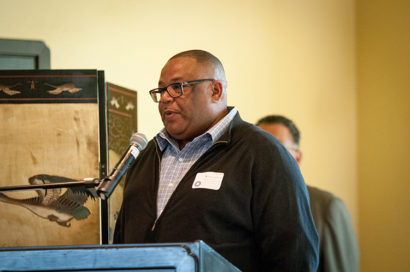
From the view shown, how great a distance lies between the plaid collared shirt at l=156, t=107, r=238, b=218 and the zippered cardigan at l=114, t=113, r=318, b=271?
73 millimetres

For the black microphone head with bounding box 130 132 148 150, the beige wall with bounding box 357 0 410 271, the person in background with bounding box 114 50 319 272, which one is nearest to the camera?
the black microphone head with bounding box 130 132 148 150

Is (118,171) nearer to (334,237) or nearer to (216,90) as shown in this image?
(216,90)

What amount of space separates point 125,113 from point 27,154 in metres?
0.55

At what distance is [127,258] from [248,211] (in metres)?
0.80

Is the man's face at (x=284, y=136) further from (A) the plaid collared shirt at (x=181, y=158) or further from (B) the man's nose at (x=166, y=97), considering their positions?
(B) the man's nose at (x=166, y=97)

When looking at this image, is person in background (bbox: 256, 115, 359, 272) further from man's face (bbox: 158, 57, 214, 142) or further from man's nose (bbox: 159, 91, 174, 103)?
man's nose (bbox: 159, 91, 174, 103)

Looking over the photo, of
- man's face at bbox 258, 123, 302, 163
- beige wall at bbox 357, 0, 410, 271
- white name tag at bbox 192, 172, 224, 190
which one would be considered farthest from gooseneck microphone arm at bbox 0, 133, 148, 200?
beige wall at bbox 357, 0, 410, 271

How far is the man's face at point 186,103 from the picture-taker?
1.84 meters

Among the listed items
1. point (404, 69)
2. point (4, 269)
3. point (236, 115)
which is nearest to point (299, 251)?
point (236, 115)

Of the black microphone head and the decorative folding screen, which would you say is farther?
the decorative folding screen

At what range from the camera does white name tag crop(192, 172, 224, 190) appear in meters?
1.63

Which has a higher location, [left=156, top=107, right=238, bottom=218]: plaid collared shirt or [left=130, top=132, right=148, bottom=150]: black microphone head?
[left=130, top=132, right=148, bottom=150]: black microphone head

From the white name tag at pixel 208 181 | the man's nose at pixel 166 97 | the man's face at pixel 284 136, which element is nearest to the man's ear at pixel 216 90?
the man's nose at pixel 166 97

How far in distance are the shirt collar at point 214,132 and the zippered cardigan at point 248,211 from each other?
58 mm
